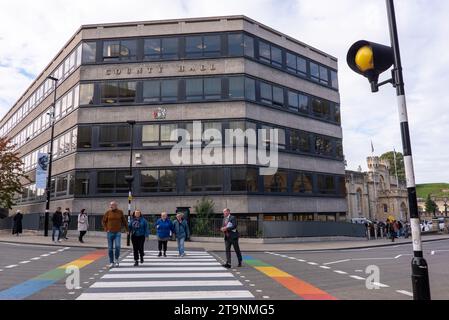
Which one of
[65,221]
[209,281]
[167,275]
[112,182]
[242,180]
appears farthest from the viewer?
[112,182]

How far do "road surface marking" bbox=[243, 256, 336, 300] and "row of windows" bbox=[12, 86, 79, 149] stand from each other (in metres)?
25.3

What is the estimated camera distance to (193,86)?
2973 cm

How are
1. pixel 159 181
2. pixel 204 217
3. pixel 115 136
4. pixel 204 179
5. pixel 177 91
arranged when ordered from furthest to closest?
pixel 177 91 < pixel 115 136 < pixel 159 181 < pixel 204 179 < pixel 204 217

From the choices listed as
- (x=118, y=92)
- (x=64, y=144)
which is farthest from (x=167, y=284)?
(x=64, y=144)

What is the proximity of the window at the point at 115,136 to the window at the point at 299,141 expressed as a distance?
45.1ft

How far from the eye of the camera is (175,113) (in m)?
29.3

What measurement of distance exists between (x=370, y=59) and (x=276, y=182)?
82.9 ft

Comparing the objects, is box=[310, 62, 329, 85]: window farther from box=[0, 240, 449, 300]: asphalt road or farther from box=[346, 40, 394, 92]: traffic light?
box=[346, 40, 394, 92]: traffic light

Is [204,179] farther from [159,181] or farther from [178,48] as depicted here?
[178,48]

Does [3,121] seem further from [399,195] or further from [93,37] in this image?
[399,195]

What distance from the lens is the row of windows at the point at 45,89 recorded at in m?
32.6

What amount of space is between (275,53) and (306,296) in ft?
92.2

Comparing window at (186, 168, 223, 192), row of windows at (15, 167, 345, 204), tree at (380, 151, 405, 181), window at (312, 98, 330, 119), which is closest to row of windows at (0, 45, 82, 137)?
row of windows at (15, 167, 345, 204)

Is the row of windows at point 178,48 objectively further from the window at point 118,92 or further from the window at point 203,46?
the window at point 118,92
